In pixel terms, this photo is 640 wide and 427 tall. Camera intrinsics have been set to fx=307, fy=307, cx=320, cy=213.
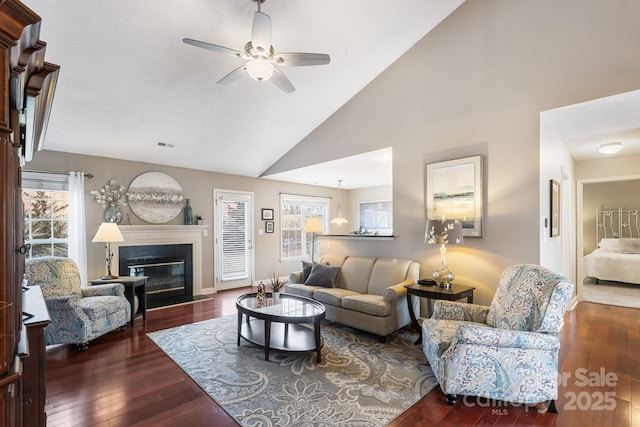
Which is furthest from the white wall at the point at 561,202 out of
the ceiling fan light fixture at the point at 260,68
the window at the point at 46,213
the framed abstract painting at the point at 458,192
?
the window at the point at 46,213

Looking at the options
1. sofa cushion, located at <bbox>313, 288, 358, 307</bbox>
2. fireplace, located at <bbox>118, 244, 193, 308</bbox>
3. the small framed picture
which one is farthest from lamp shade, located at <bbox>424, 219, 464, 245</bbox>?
fireplace, located at <bbox>118, 244, 193, 308</bbox>

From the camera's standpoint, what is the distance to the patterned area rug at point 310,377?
224 centimetres

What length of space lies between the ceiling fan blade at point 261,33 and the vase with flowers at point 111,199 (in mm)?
3930

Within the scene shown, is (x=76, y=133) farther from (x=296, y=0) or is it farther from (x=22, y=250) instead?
(x=22, y=250)

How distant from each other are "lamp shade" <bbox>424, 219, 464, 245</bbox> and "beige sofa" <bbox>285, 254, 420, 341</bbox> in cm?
72

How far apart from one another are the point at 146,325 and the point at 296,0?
4390 millimetres

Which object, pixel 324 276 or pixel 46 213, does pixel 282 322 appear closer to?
pixel 324 276

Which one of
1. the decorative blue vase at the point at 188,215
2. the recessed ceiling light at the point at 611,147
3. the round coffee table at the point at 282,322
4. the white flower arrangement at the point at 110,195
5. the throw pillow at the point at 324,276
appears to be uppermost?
the recessed ceiling light at the point at 611,147

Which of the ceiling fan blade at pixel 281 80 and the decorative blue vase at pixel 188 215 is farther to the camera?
the decorative blue vase at pixel 188 215

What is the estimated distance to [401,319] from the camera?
376 cm

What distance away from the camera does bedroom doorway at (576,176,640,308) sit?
518 cm

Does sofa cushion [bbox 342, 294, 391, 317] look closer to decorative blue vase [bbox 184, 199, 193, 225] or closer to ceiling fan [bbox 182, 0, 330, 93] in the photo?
ceiling fan [bbox 182, 0, 330, 93]

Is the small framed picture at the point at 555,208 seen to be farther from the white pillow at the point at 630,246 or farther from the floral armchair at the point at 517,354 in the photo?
the white pillow at the point at 630,246

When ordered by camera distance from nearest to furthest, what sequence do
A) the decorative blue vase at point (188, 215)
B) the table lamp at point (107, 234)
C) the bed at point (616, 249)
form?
the table lamp at point (107, 234) → the decorative blue vase at point (188, 215) → the bed at point (616, 249)
